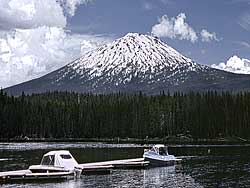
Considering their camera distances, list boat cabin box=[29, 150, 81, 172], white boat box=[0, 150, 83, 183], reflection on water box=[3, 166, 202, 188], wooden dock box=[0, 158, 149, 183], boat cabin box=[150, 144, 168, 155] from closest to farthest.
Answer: reflection on water box=[3, 166, 202, 188], wooden dock box=[0, 158, 149, 183], white boat box=[0, 150, 83, 183], boat cabin box=[29, 150, 81, 172], boat cabin box=[150, 144, 168, 155]

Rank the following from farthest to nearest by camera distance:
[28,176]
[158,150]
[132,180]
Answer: [158,150], [132,180], [28,176]

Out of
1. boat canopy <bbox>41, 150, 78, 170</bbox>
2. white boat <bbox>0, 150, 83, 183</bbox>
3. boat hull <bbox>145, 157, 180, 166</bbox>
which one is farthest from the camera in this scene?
boat hull <bbox>145, 157, 180, 166</bbox>

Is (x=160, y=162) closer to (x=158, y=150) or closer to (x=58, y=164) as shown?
(x=158, y=150)

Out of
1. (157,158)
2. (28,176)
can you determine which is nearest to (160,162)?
(157,158)

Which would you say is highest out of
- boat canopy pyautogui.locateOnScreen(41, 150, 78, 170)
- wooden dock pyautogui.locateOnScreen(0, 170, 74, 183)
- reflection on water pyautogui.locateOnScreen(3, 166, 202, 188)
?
boat canopy pyautogui.locateOnScreen(41, 150, 78, 170)

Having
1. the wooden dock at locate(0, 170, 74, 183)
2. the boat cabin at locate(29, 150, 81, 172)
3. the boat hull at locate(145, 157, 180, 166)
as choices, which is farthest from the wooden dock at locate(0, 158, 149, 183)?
the boat hull at locate(145, 157, 180, 166)

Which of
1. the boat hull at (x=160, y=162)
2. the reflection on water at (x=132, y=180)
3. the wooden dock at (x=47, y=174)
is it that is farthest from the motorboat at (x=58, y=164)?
the boat hull at (x=160, y=162)

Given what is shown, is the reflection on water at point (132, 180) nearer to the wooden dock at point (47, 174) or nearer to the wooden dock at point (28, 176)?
the wooden dock at point (47, 174)

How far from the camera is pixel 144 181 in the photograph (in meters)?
67.0

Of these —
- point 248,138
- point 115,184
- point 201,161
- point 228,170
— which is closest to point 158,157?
point 201,161

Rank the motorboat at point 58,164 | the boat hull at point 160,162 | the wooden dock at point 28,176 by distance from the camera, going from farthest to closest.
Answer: the boat hull at point 160,162 → the motorboat at point 58,164 → the wooden dock at point 28,176

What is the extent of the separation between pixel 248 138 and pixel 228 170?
407ft

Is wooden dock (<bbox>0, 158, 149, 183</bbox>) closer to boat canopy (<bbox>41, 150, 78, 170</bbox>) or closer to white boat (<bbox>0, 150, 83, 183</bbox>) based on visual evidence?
white boat (<bbox>0, 150, 83, 183</bbox>)

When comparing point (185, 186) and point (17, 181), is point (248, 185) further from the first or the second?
point (17, 181)
